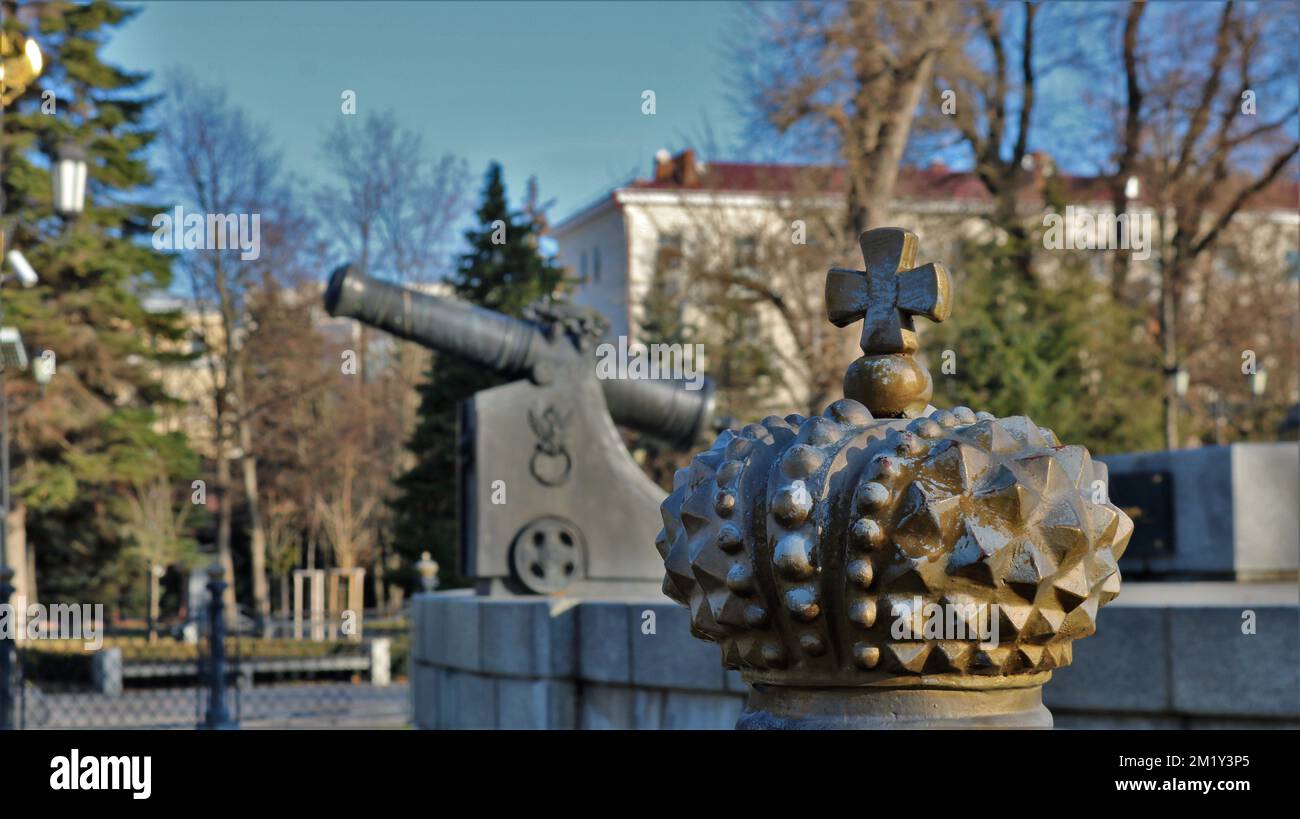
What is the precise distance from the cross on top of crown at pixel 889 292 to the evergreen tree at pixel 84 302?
27468 mm

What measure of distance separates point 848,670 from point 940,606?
197 mm

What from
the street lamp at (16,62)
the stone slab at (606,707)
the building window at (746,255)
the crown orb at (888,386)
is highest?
the building window at (746,255)

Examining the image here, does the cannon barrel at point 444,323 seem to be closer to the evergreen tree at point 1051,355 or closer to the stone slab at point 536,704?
the stone slab at point 536,704

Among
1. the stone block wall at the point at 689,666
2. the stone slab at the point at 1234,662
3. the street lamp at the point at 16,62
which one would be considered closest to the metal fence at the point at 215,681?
the stone block wall at the point at 689,666

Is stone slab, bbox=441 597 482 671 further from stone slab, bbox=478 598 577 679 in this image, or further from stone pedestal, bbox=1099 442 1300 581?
stone pedestal, bbox=1099 442 1300 581

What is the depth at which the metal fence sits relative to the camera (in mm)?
17125

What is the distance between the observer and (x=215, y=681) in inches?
576

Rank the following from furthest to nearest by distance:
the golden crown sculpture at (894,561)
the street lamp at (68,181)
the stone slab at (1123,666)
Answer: the street lamp at (68,181) < the stone slab at (1123,666) < the golden crown sculpture at (894,561)

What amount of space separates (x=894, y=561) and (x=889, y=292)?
2.07ft

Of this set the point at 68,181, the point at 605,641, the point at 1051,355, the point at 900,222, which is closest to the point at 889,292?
the point at 605,641

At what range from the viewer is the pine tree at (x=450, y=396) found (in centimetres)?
3100
